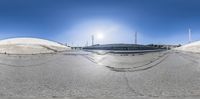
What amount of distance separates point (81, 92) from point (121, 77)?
1.65m

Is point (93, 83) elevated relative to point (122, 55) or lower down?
lower down

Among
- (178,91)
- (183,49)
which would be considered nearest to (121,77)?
(178,91)

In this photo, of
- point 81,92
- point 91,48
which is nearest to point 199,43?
point 91,48

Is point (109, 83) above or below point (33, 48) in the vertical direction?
below

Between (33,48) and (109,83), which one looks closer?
(109,83)

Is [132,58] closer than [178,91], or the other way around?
[178,91]

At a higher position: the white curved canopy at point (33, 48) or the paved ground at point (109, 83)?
the white curved canopy at point (33, 48)

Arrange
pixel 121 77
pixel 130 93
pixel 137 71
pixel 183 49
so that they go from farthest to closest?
pixel 183 49 → pixel 137 71 → pixel 121 77 → pixel 130 93

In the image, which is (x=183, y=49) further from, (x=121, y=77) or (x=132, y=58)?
(x=121, y=77)

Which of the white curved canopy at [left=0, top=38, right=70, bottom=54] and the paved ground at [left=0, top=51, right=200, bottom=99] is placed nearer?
the paved ground at [left=0, top=51, right=200, bottom=99]

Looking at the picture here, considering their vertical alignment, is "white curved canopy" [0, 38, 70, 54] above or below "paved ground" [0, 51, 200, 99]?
above

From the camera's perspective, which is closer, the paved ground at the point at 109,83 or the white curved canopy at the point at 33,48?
the paved ground at the point at 109,83

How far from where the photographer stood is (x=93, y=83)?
5.24m

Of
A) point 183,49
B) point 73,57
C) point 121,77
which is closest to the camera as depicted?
point 121,77
